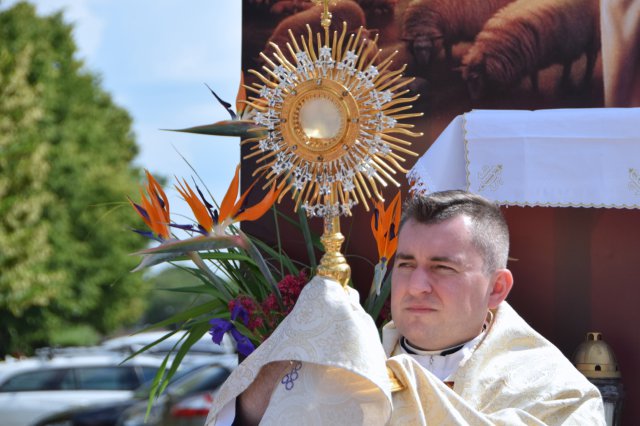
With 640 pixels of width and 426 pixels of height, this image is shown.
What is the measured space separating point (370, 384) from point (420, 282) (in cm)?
32

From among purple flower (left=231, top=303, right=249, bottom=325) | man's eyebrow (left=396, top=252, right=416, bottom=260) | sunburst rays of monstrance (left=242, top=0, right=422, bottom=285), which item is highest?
sunburst rays of monstrance (left=242, top=0, right=422, bottom=285)

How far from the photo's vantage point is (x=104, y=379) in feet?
44.4

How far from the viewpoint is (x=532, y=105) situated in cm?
511

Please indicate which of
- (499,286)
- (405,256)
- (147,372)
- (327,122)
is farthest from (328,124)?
(147,372)

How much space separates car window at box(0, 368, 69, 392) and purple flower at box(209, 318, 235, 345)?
962cm

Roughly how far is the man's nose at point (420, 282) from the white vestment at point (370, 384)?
0.17 m

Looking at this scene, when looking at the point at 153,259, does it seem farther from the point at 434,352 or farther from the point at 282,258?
the point at 434,352

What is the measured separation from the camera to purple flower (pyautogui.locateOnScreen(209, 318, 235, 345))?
13.6ft

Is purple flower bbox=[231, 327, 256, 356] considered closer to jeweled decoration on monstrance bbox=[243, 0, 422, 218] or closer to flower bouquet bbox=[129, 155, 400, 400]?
flower bouquet bbox=[129, 155, 400, 400]

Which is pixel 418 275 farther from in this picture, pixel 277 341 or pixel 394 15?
pixel 394 15

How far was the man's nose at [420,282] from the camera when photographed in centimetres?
264

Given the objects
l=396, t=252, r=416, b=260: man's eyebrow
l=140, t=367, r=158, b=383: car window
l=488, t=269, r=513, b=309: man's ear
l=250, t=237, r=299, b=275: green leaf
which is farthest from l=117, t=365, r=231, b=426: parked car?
l=396, t=252, r=416, b=260: man's eyebrow

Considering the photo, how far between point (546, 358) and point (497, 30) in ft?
8.53

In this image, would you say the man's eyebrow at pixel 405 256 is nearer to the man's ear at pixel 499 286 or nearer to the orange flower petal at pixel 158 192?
the man's ear at pixel 499 286
